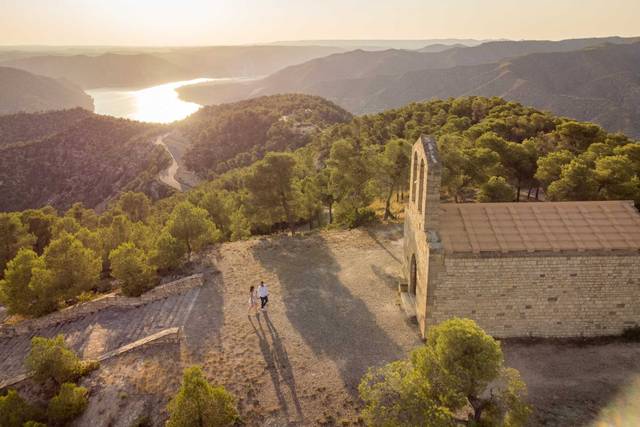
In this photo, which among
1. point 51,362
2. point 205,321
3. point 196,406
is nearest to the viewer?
point 196,406

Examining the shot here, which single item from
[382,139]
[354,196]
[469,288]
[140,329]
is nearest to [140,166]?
[382,139]

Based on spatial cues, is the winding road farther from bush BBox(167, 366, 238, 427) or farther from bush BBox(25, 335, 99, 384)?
bush BBox(167, 366, 238, 427)

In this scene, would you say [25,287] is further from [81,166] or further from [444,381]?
[81,166]

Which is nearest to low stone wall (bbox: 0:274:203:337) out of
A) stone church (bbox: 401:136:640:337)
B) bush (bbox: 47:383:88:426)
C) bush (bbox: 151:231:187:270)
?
bush (bbox: 151:231:187:270)

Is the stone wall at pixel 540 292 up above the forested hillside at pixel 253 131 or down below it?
above

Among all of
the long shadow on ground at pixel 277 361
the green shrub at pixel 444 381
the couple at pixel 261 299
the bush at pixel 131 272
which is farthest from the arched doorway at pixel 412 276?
the bush at pixel 131 272

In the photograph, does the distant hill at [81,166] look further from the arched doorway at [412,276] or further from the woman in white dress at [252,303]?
the arched doorway at [412,276]

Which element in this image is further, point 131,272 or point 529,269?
point 131,272

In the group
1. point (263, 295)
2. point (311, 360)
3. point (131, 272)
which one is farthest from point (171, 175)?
point (311, 360)
